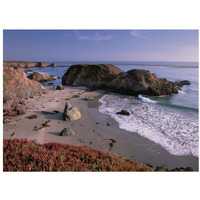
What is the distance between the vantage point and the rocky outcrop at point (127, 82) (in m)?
18.8

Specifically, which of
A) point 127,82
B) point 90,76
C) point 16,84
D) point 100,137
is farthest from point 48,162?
point 90,76

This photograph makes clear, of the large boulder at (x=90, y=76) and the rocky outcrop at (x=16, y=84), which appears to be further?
the large boulder at (x=90, y=76)

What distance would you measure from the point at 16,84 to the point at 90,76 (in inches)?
581

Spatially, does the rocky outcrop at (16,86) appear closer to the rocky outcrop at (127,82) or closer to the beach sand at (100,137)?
the beach sand at (100,137)

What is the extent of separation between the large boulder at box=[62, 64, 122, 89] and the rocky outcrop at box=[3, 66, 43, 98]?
11.2 metres

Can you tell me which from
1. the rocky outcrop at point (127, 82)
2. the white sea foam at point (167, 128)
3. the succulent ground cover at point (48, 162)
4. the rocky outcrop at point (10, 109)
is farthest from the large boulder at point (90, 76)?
the succulent ground cover at point (48, 162)

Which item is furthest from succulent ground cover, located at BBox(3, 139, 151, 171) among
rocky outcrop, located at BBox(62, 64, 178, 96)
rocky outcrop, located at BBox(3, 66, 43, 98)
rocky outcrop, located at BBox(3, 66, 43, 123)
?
rocky outcrop, located at BBox(62, 64, 178, 96)

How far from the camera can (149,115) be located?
10594 mm

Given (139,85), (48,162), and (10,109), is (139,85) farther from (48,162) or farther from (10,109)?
(48,162)

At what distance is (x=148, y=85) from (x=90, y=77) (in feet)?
40.1

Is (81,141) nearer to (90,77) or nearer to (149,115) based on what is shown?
(149,115)

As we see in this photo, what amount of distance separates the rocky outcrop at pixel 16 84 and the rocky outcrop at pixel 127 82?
38.1 feet

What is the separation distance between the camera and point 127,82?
19.9m

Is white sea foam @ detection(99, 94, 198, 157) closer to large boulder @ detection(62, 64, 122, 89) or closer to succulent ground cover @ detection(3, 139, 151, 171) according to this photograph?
succulent ground cover @ detection(3, 139, 151, 171)
